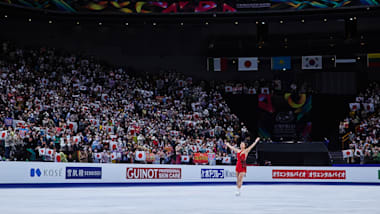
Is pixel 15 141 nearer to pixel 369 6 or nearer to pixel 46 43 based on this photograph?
pixel 46 43

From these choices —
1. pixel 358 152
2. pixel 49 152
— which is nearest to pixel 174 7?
pixel 358 152

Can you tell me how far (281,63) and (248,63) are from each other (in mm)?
2847

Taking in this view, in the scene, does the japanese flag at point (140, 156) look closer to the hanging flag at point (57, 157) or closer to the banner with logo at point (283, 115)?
the hanging flag at point (57, 157)

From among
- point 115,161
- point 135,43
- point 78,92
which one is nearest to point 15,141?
point 115,161

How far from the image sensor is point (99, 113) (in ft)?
116

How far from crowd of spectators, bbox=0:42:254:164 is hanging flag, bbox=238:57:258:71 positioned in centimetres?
385

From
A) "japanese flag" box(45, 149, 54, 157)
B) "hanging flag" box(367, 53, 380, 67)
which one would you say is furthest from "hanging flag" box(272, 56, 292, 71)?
"japanese flag" box(45, 149, 54, 157)

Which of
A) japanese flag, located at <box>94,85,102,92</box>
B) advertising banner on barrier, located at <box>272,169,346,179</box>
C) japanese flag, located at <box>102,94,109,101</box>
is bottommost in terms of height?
advertising banner on barrier, located at <box>272,169,346,179</box>

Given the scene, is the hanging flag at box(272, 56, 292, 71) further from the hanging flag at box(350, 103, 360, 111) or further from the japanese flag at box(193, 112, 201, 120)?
the japanese flag at box(193, 112, 201, 120)

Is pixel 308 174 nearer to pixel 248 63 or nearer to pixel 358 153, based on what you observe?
pixel 358 153

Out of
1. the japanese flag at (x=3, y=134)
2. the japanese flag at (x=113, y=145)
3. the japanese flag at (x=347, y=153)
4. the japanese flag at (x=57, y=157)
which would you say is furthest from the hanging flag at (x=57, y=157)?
the japanese flag at (x=347, y=153)

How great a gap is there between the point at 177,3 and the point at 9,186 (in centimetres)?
2312

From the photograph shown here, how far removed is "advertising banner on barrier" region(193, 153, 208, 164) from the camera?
3177cm

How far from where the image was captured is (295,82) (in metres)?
48.4
